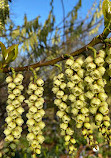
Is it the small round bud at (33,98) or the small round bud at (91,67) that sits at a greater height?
the small round bud at (91,67)

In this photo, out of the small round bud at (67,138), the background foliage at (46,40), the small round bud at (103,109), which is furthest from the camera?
the background foliage at (46,40)

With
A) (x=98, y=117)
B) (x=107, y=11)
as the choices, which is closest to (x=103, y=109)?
(x=98, y=117)

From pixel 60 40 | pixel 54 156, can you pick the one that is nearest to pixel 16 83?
pixel 60 40

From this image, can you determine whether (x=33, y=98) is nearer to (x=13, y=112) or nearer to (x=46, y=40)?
(x=13, y=112)

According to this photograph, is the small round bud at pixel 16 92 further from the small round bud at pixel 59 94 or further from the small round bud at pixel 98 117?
the small round bud at pixel 98 117

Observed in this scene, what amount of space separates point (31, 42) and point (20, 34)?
0.65 ft

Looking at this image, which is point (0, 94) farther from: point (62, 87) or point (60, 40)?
point (62, 87)

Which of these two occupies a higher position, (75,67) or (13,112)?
(75,67)

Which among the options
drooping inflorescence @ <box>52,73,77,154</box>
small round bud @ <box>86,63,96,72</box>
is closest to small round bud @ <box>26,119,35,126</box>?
drooping inflorescence @ <box>52,73,77,154</box>

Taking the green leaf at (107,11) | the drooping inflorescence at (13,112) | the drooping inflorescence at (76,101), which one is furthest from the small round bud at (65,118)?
the green leaf at (107,11)

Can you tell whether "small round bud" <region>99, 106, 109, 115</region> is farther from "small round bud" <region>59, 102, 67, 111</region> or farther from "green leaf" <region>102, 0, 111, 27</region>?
"green leaf" <region>102, 0, 111, 27</region>

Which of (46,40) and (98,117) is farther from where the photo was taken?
(46,40)

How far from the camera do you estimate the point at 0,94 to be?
1.95m

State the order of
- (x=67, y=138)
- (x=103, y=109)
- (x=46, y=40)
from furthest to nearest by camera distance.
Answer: (x=46, y=40) < (x=67, y=138) < (x=103, y=109)
